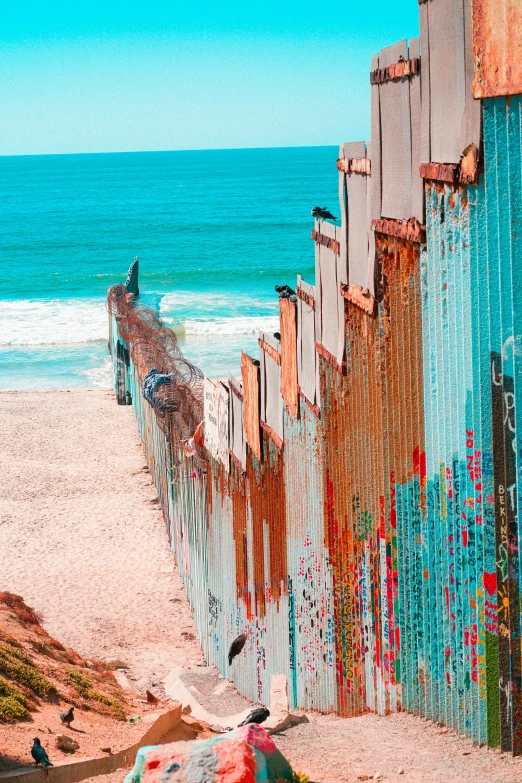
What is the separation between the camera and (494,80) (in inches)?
146

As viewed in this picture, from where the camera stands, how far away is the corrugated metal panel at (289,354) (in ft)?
22.3

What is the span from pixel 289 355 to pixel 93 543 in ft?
29.7

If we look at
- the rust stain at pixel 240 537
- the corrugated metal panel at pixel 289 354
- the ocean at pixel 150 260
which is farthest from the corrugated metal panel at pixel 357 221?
the ocean at pixel 150 260

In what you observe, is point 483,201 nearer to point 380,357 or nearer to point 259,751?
point 380,357

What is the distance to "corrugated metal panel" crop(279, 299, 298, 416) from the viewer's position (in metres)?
6.79

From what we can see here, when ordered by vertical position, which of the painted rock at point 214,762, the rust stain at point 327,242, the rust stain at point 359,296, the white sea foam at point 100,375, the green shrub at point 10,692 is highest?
the rust stain at point 327,242

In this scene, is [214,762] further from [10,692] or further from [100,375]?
[100,375]

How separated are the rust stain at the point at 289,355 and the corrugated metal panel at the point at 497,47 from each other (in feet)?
10.2

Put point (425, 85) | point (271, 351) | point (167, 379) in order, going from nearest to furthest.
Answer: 1. point (425, 85)
2. point (271, 351)
3. point (167, 379)

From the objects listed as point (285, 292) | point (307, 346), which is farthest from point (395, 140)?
point (285, 292)

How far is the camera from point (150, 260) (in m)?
69.5

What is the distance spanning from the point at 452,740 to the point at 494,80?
3.03 metres

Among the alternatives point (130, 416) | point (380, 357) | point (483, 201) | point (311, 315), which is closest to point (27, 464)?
point (130, 416)

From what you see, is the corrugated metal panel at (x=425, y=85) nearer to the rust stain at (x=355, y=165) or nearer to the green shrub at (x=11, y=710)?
the rust stain at (x=355, y=165)
